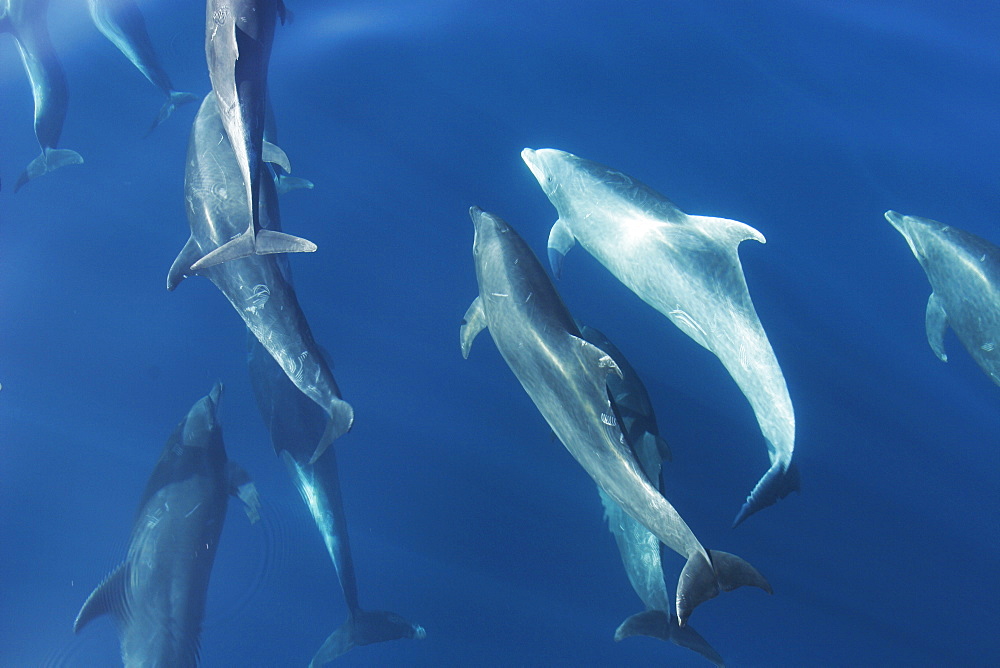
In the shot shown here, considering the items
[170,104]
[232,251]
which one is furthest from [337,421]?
[170,104]

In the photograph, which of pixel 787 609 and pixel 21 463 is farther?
pixel 21 463

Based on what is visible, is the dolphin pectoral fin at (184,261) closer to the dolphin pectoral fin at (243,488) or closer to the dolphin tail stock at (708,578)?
the dolphin pectoral fin at (243,488)

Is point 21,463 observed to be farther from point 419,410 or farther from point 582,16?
point 582,16

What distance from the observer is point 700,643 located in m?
4.97

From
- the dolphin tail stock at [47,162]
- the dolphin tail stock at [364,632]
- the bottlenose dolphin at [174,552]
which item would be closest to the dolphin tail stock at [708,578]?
the dolphin tail stock at [364,632]

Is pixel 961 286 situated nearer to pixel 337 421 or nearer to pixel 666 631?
pixel 666 631

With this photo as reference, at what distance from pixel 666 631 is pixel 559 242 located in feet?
13.6

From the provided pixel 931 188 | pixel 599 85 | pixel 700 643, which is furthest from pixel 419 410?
pixel 931 188

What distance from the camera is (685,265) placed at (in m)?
5.92

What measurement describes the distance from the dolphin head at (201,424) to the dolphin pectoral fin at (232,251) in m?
1.92

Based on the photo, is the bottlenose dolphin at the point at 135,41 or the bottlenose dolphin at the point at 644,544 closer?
the bottlenose dolphin at the point at 644,544

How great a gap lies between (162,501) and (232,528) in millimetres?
848

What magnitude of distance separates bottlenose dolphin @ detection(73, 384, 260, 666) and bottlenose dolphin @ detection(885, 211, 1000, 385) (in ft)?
24.3

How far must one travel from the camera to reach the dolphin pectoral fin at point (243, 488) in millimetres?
6195
